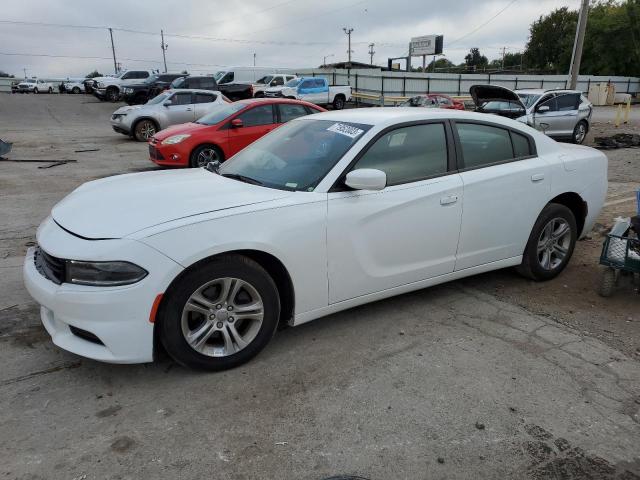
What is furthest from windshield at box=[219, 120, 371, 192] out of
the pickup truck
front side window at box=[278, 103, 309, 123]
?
the pickup truck

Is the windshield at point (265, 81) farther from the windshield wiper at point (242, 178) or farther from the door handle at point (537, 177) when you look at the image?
the windshield wiper at point (242, 178)

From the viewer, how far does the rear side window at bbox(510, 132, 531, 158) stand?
14.6 feet

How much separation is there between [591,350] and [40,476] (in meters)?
3.43

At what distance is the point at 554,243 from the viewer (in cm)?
479

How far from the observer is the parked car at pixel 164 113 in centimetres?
1564

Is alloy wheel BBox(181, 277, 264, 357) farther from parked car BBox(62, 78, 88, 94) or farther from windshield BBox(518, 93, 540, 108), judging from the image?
parked car BBox(62, 78, 88, 94)

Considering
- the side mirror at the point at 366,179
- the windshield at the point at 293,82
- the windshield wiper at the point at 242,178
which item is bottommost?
the windshield wiper at the point at 242,178

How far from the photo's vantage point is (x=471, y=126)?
423 centimetres

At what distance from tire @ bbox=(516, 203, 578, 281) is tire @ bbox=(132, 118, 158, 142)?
13659mm

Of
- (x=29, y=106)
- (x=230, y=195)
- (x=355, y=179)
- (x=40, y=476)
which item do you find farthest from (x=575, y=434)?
(x=29, y=106)

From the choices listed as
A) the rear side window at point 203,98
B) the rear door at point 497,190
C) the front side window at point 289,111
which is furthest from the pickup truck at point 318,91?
the rear door at point 497,190

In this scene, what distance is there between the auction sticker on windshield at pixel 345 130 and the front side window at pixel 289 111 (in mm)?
7122

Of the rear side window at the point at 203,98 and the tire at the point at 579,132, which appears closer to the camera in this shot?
the tire at the point at 579,132

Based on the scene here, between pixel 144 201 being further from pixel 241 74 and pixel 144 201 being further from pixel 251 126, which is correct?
pixel 241 74
